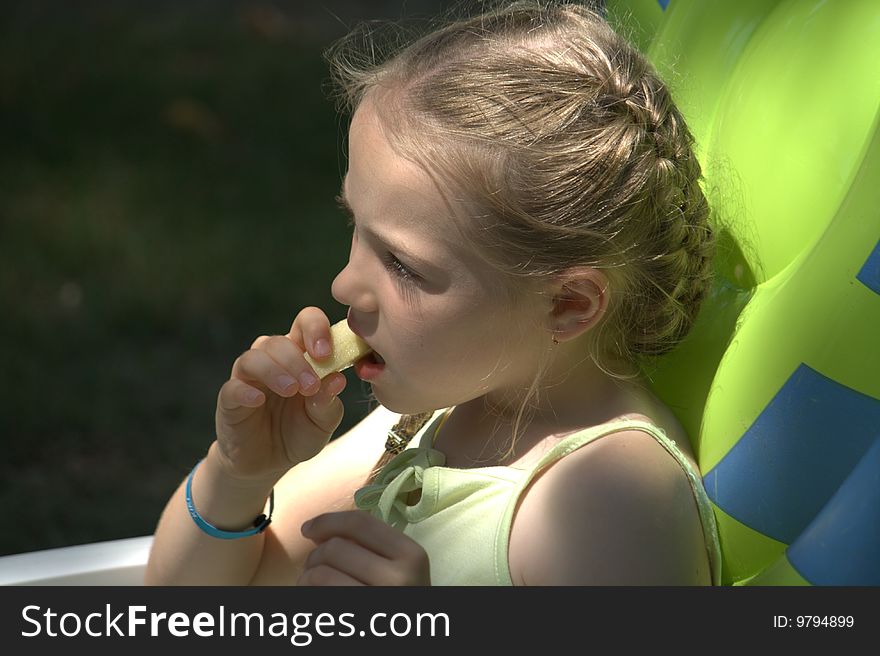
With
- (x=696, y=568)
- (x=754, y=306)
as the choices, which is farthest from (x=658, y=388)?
(x=696, y=568)

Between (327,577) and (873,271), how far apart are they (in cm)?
58

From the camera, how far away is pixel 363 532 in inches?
44.8

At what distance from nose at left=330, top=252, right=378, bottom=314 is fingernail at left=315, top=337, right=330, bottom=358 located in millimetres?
76

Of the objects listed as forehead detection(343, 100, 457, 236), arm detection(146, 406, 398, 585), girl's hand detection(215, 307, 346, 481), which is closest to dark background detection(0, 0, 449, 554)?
arm detection(146, 406, 398, 585)

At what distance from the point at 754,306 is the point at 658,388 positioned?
0.46 ft

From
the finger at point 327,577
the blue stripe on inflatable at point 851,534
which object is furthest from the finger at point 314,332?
A: the blue stripe on inflatable at point 851,534

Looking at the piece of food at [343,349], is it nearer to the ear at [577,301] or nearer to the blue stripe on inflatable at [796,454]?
the ear at [577,301]

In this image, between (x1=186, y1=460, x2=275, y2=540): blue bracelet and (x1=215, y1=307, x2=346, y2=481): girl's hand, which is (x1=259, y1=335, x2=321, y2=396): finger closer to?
(x1=215, y1=307, x2=346, y2=481): girl's hand

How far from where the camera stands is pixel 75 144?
4.01 m

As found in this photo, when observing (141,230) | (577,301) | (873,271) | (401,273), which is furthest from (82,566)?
(141,230)

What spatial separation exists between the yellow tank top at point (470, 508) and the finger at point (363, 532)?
0.08 meters

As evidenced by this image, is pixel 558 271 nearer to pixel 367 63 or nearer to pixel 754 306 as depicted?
pixel 754 306

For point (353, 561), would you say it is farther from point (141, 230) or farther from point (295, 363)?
point (141, 230)

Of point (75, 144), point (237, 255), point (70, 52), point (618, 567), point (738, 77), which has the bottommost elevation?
point (618, 567)
